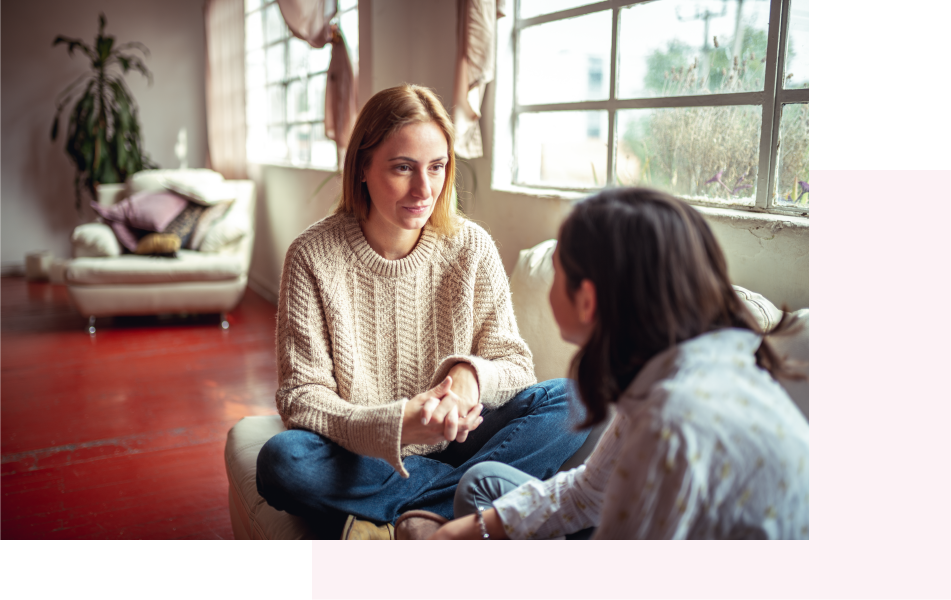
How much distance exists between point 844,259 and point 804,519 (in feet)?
1.56

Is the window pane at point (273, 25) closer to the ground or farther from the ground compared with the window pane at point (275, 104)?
farther from the ground

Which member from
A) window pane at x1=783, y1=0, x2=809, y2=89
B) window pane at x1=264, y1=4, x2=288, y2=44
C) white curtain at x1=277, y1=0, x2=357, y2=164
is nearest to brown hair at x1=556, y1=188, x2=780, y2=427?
window pane at x1=783, y1=0, x2=809, y2=89

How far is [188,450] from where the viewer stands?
7.03ft

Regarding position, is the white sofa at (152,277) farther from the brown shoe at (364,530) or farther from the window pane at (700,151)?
the brown shoe at (364,530)

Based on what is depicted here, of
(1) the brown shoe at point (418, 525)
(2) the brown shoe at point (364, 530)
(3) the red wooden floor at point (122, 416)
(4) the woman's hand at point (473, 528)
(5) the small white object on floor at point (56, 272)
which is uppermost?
(4) the woman's hand at point (473, 528)

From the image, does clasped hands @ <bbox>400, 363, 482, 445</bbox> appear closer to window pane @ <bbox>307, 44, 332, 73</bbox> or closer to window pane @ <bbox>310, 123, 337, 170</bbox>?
window pane @ <bbox>310, 123, 337, 170</bbox>

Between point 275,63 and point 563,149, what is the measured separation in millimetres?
3181

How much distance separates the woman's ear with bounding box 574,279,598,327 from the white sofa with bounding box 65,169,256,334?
137 inches

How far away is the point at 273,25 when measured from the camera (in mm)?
4574

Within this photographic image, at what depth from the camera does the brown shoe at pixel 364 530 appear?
1134mm

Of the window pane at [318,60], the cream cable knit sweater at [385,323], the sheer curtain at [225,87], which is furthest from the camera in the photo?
the sheer curtain at [225,87]

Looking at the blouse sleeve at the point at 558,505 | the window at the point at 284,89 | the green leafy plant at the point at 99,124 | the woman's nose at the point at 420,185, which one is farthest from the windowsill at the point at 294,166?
the blouse sleeve at the point at 558,505

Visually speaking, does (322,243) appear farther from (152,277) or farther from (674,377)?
(152,277)

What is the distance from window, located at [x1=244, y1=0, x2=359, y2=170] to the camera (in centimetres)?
397
